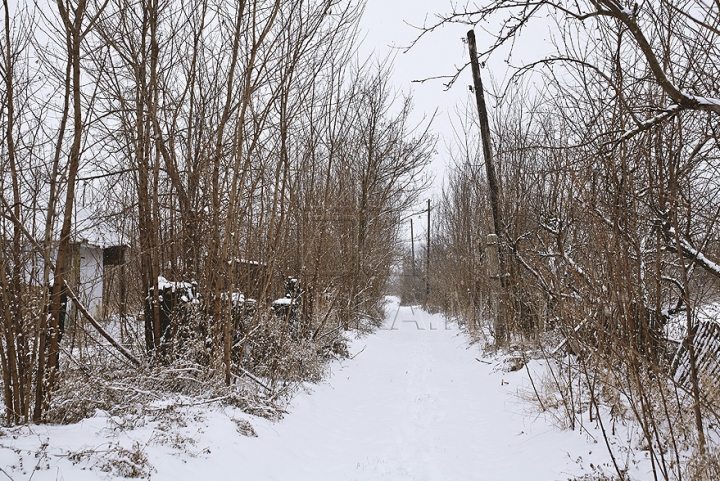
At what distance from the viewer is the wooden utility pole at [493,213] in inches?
356

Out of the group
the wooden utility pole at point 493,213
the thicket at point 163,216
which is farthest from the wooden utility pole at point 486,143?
the thicket at point 163,216

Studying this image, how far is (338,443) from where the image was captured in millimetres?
4754

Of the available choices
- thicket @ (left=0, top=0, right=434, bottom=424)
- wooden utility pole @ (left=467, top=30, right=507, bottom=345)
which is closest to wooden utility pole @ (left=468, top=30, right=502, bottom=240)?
wooden utility pole @ (left=467, top=30, right=507, bottom=345)

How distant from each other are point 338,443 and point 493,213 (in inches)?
231

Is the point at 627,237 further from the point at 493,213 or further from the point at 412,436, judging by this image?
the point at 493,213

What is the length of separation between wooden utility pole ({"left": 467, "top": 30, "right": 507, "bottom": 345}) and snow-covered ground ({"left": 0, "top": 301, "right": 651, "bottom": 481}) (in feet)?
8.01

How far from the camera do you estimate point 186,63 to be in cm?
575

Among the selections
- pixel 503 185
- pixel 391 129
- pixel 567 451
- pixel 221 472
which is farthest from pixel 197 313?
pixel 391 129

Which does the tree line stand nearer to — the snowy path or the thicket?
the snowy path

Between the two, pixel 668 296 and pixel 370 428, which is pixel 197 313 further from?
pixel 668 296

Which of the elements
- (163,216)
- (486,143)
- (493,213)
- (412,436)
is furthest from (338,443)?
(486,143)

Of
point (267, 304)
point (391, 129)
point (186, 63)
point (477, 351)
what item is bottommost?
point (477, 351)

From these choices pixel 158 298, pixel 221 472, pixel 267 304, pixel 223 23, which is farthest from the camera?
pixel 267 304

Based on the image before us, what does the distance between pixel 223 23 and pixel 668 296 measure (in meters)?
6.10
